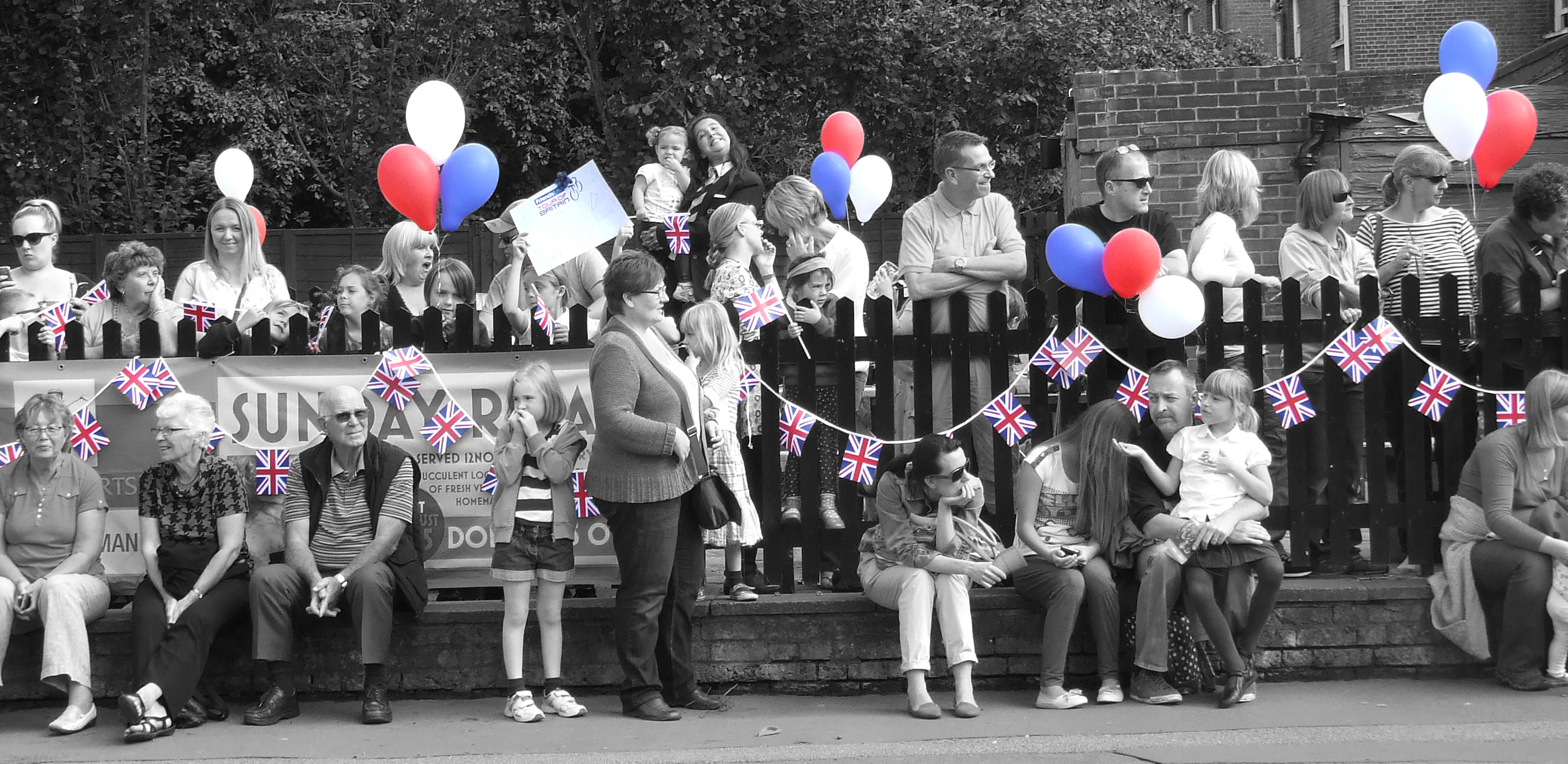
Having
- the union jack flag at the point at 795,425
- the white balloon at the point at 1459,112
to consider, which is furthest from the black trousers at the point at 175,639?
the white balloon at the point at 1459,112

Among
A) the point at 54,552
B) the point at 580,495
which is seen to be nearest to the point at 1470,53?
the point at 580,495

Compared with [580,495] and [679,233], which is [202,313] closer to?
[580,495]

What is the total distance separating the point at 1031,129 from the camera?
20.5 meters

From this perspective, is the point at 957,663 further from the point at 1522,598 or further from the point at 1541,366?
the point at 1541,366

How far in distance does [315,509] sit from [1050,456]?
292 centimetres

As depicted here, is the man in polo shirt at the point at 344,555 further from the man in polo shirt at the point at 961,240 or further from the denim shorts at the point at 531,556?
the man in polo shirt at the point at 961,240

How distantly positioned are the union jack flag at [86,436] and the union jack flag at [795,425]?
9.41 feet

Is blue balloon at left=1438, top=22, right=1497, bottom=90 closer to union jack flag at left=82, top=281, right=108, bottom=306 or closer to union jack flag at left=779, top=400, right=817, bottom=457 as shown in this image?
union jack flag at left=779, top=400, right=817, bottom=457

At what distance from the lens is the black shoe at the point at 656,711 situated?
5.64 m

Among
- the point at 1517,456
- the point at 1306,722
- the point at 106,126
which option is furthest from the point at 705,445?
the point at 106,126

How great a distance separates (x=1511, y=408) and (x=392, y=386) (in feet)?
15.2

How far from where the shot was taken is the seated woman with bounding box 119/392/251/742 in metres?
Answer: 5.65

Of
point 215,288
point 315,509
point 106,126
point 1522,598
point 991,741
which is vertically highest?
point 106,126

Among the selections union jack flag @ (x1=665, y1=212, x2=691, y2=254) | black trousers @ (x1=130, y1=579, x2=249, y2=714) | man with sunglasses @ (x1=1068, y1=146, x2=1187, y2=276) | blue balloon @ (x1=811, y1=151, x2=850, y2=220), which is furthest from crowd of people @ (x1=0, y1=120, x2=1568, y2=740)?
blue balloon @ (x1=811, y1=151, x2=850, y2=220)
